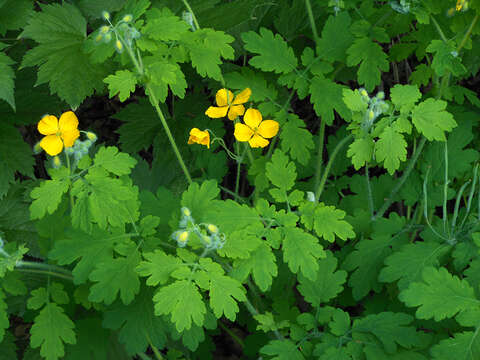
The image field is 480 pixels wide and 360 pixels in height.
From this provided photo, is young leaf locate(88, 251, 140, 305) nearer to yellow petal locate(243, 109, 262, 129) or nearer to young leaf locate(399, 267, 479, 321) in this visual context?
yellow petal locate(243, 109, 262, 129)

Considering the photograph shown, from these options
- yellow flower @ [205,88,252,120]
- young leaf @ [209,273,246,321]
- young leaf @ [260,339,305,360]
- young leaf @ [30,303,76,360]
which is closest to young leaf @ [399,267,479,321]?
young leaf @ [260,339,305,360]

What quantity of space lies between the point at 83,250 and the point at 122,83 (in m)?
0.56

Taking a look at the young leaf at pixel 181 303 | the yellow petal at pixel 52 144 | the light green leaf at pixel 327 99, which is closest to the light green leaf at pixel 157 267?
the young leaf at pixel 181 303

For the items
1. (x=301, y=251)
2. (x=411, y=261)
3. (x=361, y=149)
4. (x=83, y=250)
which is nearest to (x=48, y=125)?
(x=83, y=250)

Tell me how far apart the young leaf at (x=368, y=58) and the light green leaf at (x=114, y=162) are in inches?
36.1

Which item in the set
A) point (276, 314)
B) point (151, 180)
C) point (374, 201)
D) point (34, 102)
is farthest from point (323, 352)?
point (34, 102)

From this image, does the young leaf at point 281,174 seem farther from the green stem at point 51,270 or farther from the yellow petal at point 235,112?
the green stem at point 51,270

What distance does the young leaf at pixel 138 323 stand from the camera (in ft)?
5.22

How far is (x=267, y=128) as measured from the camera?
5.62ft

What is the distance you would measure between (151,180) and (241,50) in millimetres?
772

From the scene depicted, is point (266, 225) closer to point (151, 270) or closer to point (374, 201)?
point (151, 270)

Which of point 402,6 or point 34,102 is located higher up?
point 402,6

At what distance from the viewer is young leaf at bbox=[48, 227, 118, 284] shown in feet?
4.99

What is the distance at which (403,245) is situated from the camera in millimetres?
1699
